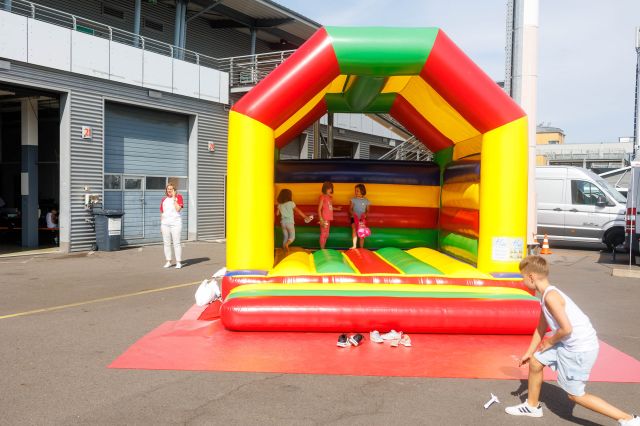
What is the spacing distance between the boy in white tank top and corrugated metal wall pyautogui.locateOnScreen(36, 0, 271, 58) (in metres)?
15.3

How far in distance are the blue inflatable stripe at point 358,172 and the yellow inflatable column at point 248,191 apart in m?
3.33

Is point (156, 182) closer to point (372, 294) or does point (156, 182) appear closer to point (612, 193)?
point (372, 294)

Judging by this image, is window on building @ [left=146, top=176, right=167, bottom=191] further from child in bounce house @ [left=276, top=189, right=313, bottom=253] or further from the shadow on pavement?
child in bounce house @ [left=276, top=189, right=313, bottom=253]

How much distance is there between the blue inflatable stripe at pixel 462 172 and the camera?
7.72 meters

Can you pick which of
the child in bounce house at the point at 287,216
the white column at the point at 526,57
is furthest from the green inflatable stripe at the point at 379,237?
the white column at the point at 526,57

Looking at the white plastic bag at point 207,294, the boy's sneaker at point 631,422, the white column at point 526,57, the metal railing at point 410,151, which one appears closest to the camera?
the boy's sneaker at point 631,422

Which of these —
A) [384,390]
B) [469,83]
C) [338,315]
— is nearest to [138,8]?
[469,83]

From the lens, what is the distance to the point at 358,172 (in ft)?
33.3

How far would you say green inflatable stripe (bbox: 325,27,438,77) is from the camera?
6594mm

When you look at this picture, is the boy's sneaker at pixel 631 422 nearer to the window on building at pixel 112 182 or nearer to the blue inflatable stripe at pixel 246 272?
the blue inflatable stripe at pixel 246 272

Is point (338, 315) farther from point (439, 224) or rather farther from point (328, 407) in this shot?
point (439, 224)

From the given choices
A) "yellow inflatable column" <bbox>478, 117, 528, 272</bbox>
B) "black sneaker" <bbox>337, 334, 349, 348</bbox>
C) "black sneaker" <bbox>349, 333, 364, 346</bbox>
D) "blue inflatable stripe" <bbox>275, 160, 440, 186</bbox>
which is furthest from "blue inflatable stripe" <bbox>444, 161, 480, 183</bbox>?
"black sneaker" <bbox>337, 334, 349, 348</bbox>

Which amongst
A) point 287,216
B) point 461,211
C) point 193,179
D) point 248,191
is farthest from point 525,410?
point 193,179

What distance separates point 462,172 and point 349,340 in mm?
3699
